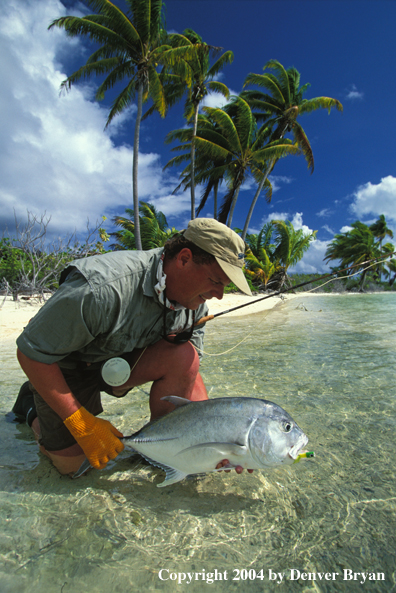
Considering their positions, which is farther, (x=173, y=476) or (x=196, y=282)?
(x=196, y=282)

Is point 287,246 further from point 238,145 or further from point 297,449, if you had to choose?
point 297,449

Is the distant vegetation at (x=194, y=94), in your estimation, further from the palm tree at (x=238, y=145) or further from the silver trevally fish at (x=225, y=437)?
the silver trevally fish at (x=225, y=437)

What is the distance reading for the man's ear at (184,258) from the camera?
1.74 metres

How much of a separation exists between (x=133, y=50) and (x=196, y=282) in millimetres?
17634

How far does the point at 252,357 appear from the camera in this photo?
479cm

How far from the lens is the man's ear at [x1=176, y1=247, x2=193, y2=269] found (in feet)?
5.72

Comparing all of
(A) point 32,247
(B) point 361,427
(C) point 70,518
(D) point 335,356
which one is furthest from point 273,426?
A: (A) point 32,247

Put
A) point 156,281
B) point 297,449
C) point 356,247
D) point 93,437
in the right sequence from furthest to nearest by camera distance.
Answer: point 356,247, point 156,281, point 93,437, point 297,449

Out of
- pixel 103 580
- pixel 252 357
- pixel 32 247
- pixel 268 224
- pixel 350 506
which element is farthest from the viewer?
pixel 268 224

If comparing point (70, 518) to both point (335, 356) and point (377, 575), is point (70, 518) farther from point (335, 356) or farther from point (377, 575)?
point (335, 356)

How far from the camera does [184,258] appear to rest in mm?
1762

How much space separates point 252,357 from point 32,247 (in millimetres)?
9034

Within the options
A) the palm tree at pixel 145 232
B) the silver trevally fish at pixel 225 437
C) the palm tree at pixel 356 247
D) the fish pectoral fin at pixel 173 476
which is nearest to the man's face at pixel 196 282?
the silver trevally fish at pixel 225 437

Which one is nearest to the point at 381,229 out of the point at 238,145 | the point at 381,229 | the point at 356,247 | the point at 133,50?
the point at 381,229
